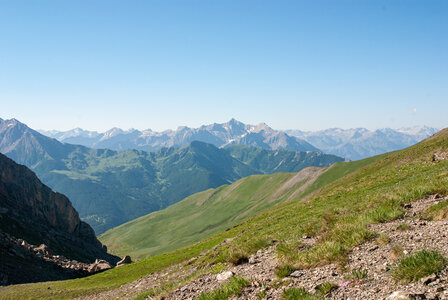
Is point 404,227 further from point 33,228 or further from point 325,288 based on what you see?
point 33,228

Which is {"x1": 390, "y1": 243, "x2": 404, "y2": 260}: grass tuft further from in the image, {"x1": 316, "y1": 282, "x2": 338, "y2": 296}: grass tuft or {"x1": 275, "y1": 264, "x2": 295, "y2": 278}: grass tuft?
{"x1": 275, "y1": 264, "x2": 295, "y2": 278}: grass tuft

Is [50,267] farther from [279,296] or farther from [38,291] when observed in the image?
[279,296]

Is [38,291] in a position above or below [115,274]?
above

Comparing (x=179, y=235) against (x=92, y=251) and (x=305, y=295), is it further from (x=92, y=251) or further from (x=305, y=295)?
(x=305, y=295)

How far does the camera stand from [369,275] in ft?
30.7

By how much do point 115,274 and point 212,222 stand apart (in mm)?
156630

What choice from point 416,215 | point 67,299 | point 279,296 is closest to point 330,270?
point 279,296

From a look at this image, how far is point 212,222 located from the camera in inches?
7677

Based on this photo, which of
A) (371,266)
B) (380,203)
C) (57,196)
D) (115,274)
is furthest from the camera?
(57,196)

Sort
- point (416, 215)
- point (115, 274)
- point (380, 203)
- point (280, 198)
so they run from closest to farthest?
1. point (416, 215)
2. point (380, 203)
3. point (115, 274)
4. point (280, 198)

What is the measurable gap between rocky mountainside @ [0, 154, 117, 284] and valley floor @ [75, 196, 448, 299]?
134 ft

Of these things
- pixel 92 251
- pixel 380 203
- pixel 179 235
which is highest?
pixel 380 203

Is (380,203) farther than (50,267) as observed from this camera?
No

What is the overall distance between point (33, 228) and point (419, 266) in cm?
8508
